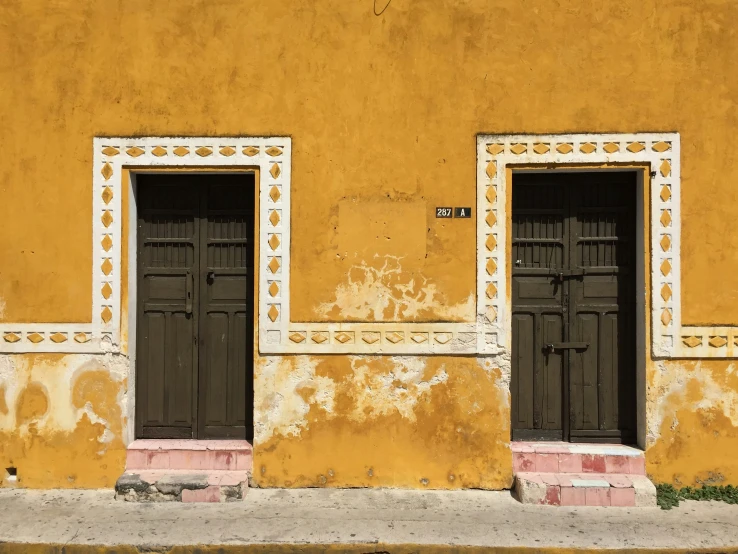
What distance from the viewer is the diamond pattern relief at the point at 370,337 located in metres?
4.52

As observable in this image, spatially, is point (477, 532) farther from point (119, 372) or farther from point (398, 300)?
point (119, 372)

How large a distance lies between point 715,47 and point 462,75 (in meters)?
1.98

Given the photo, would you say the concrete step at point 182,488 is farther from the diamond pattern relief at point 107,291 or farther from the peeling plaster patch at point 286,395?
the diamond pattern relief at point 107,291

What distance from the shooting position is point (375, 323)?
4523 millimetres

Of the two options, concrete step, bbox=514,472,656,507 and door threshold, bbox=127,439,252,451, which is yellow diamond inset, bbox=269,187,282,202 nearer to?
door threshold, bbox=127,439,252,451

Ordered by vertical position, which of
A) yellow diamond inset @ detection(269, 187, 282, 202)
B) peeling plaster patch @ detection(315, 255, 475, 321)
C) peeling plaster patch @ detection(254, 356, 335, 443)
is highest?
yellow diamond inset @ detection(269, 187, 282, 202)

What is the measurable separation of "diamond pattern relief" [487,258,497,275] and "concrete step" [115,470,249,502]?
8.22 ft

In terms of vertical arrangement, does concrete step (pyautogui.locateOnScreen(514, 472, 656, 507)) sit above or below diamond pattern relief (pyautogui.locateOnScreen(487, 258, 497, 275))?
below

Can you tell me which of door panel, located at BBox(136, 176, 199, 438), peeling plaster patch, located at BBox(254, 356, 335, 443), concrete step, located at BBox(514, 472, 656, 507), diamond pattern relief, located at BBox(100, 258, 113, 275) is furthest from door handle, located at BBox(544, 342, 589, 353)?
diamond pattern relief, located at BBox(100, 258, 113, 275)

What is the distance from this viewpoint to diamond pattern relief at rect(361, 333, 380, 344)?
452 centimetres

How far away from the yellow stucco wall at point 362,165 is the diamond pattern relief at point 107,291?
0.14m

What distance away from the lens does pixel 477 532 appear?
3.84 metres

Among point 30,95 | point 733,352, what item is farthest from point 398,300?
point 30,95

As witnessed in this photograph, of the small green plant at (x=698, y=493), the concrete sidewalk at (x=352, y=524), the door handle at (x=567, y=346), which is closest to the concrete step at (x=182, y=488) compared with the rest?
the concrete sidewalk at (x=352, y=524)
